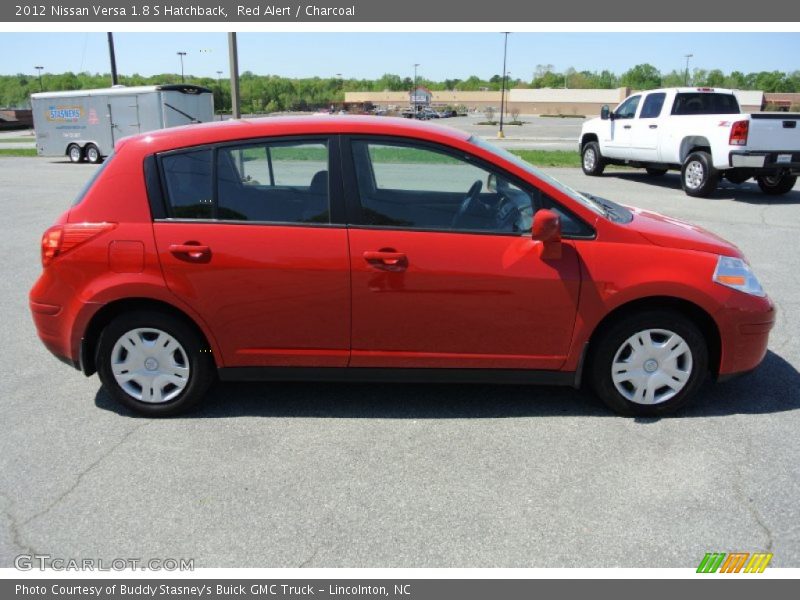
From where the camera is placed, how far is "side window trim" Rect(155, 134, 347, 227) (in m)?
3.79

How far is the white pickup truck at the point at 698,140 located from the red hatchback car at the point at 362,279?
31.7ft

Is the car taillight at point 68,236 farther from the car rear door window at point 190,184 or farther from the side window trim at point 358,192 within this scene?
the side window trim at point 358,192

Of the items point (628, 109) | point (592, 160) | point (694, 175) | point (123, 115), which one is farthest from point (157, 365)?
point (123, 115)

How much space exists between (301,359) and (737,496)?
8.05 feet

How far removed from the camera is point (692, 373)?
390cm

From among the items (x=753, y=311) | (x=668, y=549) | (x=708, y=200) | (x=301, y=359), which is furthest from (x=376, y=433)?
(x=708, y=200)

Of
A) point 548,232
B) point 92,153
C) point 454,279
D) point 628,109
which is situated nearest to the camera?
point 548,232

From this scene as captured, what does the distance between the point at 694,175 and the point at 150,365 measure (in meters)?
12.7

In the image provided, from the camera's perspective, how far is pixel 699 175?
1341cm

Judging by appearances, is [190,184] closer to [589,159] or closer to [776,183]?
[776,183]

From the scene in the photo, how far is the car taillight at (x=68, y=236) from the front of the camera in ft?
12.5

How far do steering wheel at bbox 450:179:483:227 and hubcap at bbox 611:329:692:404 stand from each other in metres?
1.22

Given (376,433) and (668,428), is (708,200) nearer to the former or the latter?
(668,428)

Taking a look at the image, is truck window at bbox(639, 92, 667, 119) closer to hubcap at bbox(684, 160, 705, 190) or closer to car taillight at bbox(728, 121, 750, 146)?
hubcap at bbox(684, 160, 705, 190)
